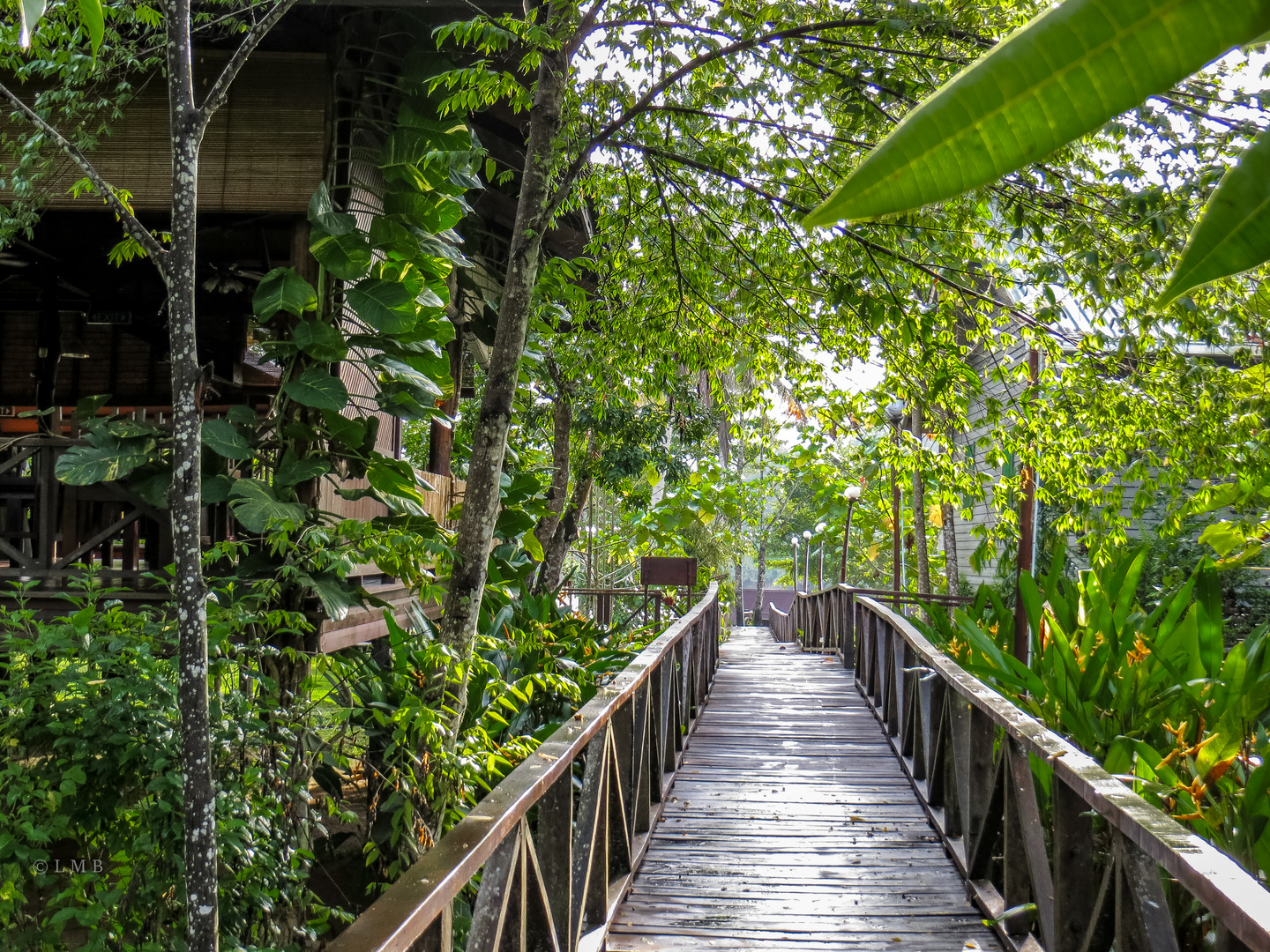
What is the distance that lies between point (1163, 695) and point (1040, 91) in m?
4.13

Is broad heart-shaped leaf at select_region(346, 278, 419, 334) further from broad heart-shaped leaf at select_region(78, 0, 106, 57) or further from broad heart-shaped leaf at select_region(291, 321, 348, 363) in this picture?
broad heart-shaped leaf at select_region(78, 0, 106, 57)

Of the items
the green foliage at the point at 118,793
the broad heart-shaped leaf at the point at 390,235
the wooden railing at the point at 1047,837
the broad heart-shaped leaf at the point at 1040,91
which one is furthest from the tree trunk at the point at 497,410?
the broad heart-shaped leaf at the point at 1040,91

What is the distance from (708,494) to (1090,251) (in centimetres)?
1323

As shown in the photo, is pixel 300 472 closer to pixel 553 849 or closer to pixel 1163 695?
pixel 553 849

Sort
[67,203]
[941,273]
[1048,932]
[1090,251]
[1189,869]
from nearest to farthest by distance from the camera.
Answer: [1189,869], [1048,932], [1090,251], [941,273], [67,203]

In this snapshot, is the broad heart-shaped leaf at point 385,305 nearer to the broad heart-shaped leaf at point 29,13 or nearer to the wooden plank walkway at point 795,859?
the wooden plank walkway at point 795,859

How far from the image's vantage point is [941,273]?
4.44m

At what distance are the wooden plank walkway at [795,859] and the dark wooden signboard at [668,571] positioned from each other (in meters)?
4.32

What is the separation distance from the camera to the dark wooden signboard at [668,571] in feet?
37.4

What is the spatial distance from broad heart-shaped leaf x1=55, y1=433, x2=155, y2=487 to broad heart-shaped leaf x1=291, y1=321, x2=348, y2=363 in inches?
34.5

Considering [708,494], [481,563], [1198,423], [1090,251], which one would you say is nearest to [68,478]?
[481,563]

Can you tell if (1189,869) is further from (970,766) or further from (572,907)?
(970,766)

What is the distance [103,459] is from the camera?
14.0 ft

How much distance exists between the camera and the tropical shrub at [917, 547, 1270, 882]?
3.00 m
